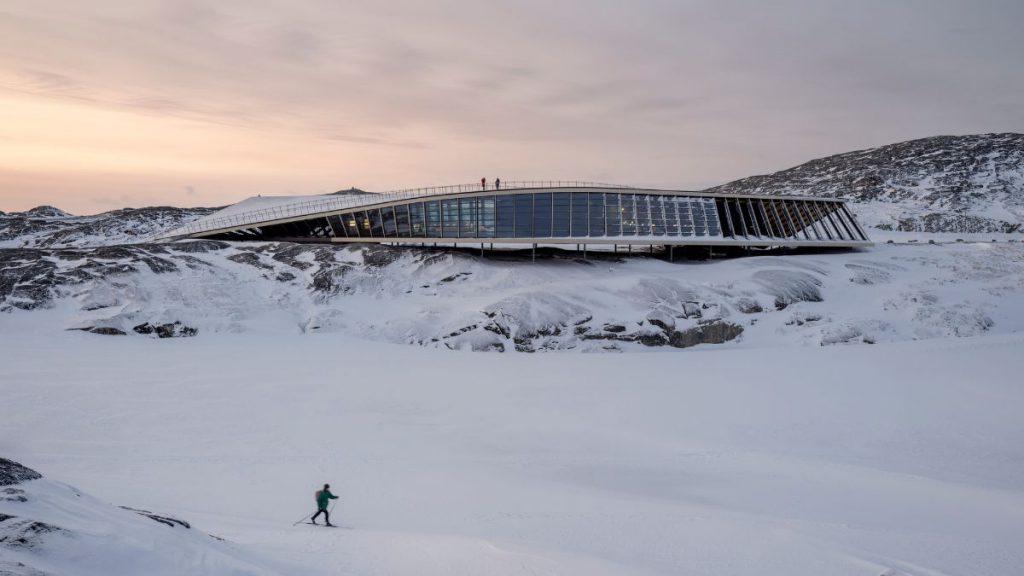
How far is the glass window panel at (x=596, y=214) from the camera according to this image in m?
54.3

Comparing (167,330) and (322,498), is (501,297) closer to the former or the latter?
(167,330)

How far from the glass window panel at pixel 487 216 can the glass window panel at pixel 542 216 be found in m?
4.26

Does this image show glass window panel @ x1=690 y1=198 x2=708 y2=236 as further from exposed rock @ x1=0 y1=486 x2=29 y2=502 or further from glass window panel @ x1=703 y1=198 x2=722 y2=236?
exposed rock @ x1=0 y1=486 x2=29 y2=502

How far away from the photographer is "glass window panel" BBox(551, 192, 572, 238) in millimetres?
53875

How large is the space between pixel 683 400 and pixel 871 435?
832 cm

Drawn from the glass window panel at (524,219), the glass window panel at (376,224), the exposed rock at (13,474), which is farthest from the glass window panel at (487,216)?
the exposed rock at (13,474)

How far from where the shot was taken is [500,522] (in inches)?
657

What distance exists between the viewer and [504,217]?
54156 mm

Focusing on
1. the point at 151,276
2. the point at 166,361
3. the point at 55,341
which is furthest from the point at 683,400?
the point at 151,276

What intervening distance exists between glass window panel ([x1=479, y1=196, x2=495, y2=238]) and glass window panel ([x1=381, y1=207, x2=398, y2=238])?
10354mm

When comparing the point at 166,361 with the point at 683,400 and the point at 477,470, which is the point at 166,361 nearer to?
the point at 477,470

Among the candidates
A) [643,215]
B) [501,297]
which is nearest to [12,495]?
[501,297]

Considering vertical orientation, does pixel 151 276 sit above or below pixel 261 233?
below

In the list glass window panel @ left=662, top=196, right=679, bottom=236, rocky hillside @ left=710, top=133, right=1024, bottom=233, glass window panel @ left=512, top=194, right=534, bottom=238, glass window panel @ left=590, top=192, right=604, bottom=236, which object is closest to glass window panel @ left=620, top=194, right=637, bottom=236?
glass window panel @ left=590, top=192, right=604, bottom=236
